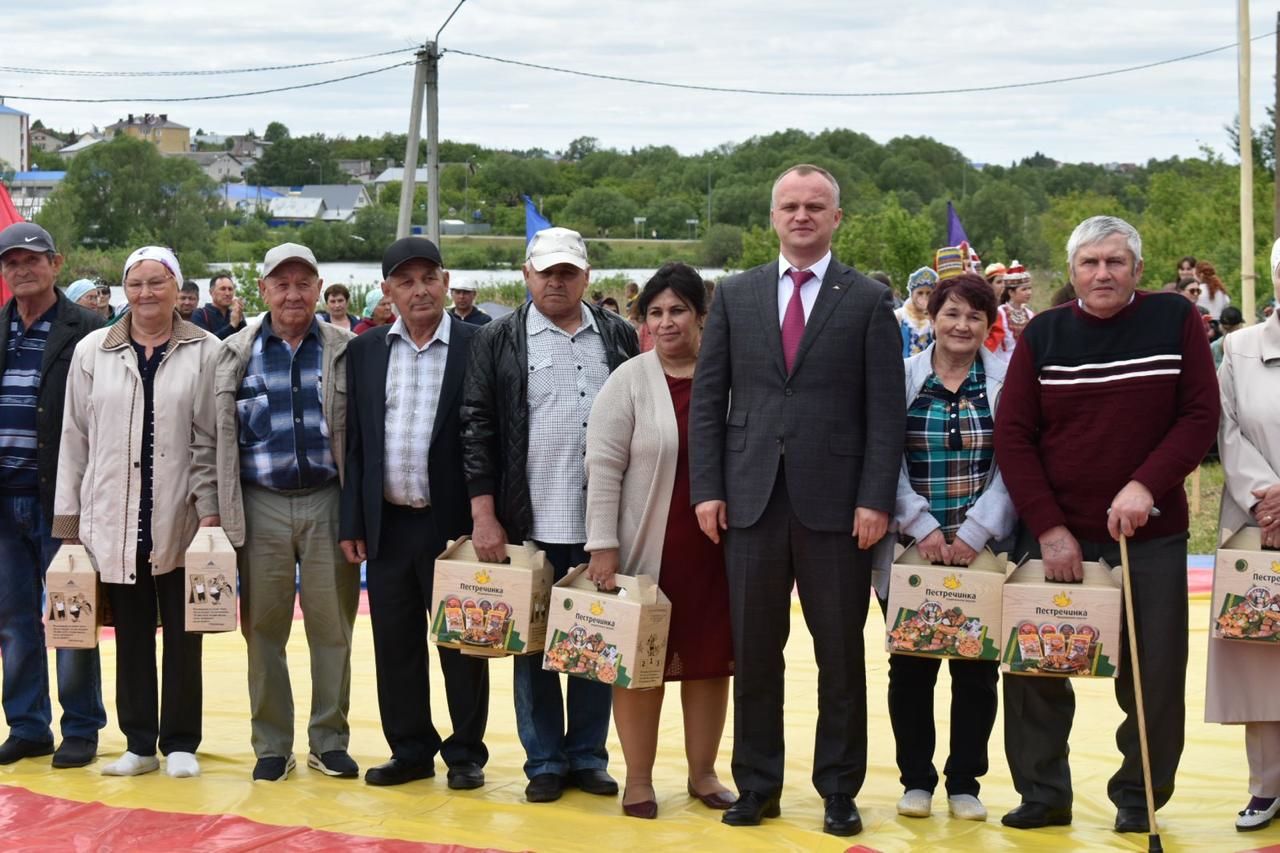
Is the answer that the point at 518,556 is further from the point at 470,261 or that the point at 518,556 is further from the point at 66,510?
the point at 470,261

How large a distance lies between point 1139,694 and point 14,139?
4807 inches

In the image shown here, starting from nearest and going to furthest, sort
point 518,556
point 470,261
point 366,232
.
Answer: point 518,556
point 366,232
point 470,261

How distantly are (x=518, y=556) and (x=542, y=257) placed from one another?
38.4 inches

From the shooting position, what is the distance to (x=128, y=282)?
5191 millimetres

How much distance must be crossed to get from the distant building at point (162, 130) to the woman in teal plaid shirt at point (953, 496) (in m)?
117

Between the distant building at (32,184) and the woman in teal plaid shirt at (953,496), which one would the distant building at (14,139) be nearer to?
the distant building at (32,184)

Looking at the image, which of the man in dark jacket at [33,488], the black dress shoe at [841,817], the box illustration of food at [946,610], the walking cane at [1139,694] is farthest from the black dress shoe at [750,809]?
the man in dark jacket at [33,488]

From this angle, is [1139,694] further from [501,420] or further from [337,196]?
[337,196]

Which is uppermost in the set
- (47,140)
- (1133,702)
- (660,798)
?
(47,140)

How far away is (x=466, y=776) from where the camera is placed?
5.05 m

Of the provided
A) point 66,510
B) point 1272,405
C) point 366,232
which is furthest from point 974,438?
point 366,232

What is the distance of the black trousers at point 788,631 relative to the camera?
448 cm

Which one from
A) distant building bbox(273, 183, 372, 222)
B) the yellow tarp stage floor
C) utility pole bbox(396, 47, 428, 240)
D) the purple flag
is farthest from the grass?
distant building bbox(273, 183, 372, 222)

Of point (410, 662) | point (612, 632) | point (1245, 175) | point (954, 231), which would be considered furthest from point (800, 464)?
point (1245, 175)
